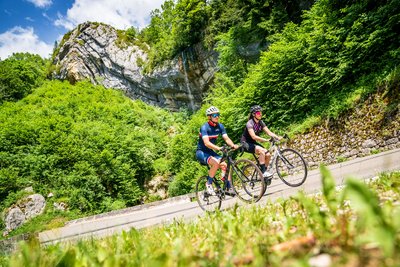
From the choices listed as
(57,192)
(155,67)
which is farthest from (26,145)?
(155,67)

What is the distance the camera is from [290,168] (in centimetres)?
762

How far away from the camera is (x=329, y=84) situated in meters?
13.8

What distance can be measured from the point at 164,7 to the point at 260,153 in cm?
4435

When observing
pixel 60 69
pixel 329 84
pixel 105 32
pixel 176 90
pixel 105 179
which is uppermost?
pixel 105 32

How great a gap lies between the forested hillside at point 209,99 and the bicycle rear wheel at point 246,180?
7.09 meters

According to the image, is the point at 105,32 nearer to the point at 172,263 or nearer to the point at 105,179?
the point at 105,179

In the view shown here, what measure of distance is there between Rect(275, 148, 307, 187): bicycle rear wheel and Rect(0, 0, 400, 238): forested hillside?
Answer: 5.45 meters

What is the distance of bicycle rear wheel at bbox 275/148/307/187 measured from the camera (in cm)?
741

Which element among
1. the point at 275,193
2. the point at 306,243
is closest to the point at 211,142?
the point at 275,193

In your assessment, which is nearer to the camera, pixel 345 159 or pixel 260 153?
pixel 260 153

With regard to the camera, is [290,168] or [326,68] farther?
[326,68]

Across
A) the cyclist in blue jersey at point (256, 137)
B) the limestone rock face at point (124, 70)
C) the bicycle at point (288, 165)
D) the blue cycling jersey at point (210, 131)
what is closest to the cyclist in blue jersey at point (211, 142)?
the blue cycling jersey at point (210, 131)

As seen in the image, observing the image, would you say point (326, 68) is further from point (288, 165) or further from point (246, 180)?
point (246, 180)

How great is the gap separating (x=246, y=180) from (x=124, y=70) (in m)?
40.9
